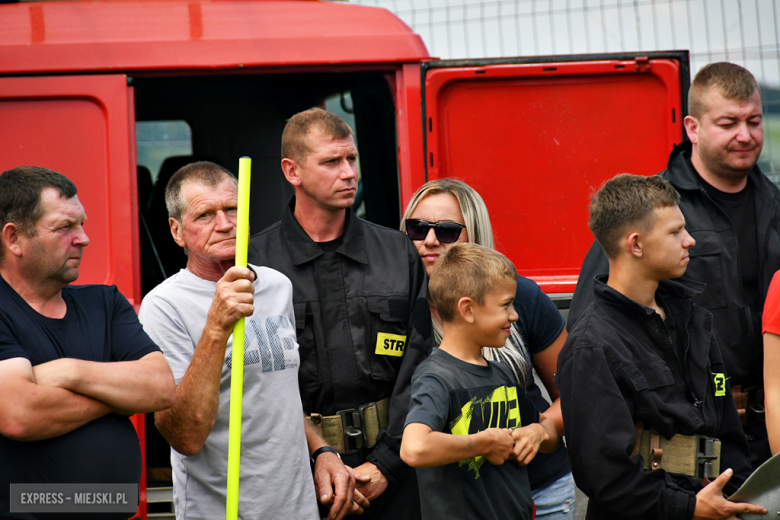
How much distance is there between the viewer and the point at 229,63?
340 centimetres

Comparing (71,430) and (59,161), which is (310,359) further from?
(59,161)

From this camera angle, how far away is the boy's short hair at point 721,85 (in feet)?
9.77

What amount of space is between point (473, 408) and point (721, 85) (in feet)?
5.55

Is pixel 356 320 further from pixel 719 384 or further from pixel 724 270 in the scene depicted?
pixel 724 270

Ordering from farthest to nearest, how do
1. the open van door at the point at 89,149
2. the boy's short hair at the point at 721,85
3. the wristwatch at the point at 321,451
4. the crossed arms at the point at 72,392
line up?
1. the open van door at the point at 89,149
2. the boy's short hair at the point at 721,85
3. the wristwatch at the point at 321,451
4. the crossed arms at the point at 72,392

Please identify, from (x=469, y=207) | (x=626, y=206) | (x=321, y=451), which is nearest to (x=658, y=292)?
(x=626, y=206)

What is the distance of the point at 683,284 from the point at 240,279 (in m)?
1.47

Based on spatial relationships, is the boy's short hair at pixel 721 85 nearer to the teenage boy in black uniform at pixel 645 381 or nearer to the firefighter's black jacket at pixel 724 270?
the firefighter's black jacket at pixel 724 270

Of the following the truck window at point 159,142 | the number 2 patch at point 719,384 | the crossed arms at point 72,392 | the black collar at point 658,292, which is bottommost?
the number 2 patch at point 719,384

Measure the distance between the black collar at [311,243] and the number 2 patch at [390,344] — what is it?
0.94 feet

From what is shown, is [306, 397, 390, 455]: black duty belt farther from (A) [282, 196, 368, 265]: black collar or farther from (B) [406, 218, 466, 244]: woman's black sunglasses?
(B) [406, 218, 466, 244]: woman's black sunglasses

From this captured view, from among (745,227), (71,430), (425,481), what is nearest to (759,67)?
(745,227)

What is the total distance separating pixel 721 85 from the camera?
300 centimetres
